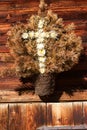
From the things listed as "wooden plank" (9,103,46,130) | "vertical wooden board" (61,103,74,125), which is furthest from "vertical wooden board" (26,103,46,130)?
"vertical wooden board" (61,103,74,125)

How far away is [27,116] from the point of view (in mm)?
3605

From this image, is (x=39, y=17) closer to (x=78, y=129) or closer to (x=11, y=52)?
(x=11, y=52)

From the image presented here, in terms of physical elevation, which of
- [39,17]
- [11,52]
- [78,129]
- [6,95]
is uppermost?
[39,17]

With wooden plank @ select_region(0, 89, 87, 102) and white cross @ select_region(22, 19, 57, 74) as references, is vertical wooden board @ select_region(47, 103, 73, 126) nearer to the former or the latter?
wooden plank @ select_region(0, 89, 87, 102)

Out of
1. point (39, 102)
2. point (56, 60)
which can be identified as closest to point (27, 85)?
point (39, 102)

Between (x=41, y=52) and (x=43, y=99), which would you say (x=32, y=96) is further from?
(x=41, y=52)

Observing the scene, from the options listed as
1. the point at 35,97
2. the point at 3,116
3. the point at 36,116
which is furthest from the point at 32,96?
the point at 3,116

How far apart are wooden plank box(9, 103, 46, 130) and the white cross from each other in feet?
1.14

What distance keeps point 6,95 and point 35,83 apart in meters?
0.30

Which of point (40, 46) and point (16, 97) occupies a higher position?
point (40, 46)

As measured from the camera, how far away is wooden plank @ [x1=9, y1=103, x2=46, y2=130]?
11.8ft

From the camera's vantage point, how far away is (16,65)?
3451 millimetres

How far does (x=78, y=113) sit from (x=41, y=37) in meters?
0.64

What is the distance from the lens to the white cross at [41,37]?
3.40m
